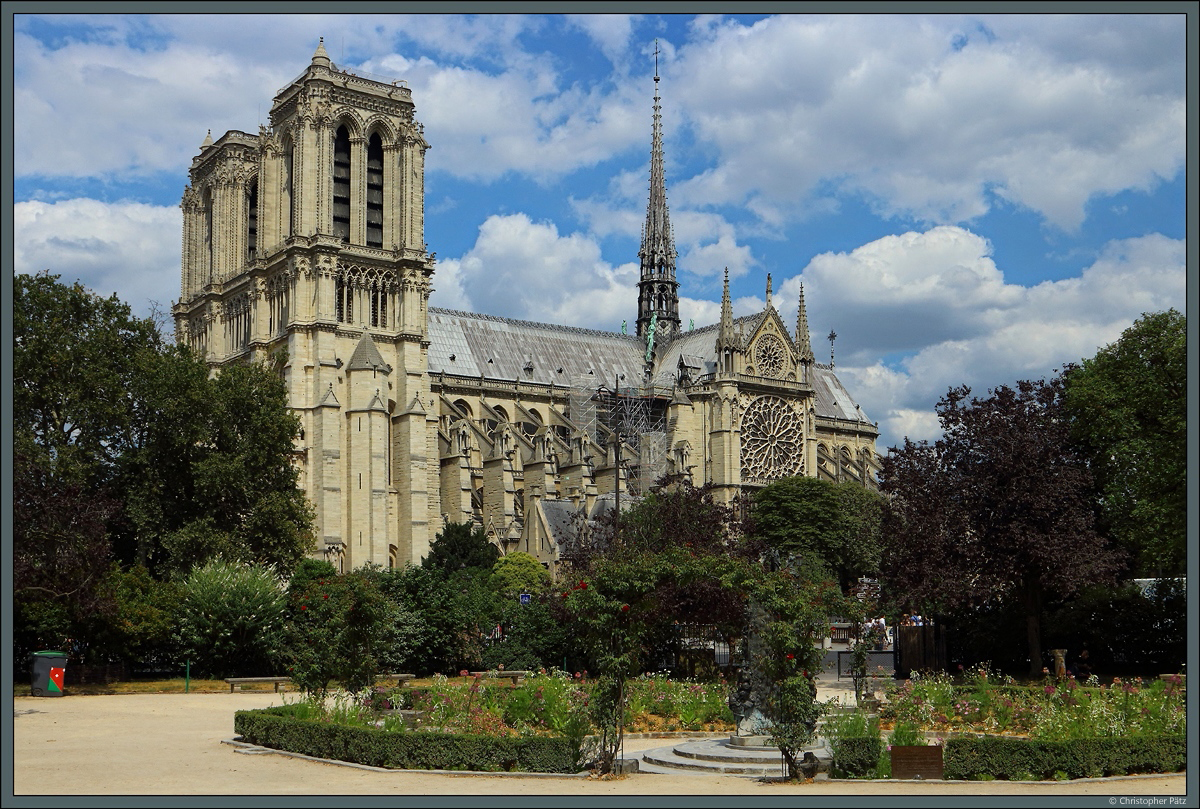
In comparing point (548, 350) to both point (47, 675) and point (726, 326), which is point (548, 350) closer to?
point (726, 326)

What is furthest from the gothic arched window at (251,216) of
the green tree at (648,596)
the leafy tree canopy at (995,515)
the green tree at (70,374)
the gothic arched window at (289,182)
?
the leafy tree canopy at (995,515)

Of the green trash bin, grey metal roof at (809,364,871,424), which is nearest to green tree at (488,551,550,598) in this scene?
the green trash bin

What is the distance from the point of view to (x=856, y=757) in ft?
56.3

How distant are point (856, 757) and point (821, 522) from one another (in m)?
54.3

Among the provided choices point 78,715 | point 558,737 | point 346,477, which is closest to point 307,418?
point 346,477

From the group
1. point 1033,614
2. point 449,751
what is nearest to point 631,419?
point 1033,614

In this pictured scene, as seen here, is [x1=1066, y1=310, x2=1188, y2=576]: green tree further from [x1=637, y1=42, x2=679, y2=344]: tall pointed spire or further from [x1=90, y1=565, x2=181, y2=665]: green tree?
[x1=637, y1=42, x2=679, y2=344]: tall pointed spire

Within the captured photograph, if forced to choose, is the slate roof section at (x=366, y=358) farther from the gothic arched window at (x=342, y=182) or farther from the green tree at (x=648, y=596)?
the green tree at (x=648, y=596)

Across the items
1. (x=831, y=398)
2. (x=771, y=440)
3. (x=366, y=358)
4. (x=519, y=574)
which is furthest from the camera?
(x=831, y=398)

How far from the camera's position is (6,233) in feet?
51.1

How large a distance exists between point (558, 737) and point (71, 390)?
91.2 feet

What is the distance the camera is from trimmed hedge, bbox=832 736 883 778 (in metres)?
17.2

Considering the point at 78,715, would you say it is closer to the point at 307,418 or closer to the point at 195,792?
the point at 195,792

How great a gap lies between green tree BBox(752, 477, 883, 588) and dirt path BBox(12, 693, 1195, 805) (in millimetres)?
48479
